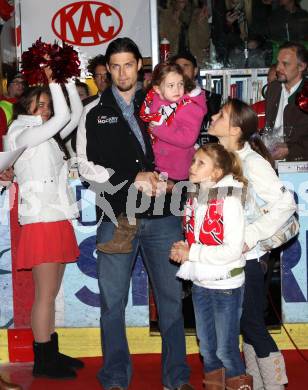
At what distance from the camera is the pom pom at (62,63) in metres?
4.82

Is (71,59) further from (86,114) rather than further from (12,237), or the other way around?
(12,237)

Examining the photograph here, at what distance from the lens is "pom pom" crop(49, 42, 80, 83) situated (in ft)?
15.8

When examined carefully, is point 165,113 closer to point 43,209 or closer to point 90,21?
point 43,209

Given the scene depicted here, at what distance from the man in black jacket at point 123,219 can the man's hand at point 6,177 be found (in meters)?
0.73

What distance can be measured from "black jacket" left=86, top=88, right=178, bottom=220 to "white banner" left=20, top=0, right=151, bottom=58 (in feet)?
13.3

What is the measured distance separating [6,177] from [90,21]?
386cm

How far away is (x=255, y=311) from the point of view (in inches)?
175

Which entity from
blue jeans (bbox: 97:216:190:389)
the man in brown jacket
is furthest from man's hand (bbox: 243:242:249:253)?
the man in brown jacket

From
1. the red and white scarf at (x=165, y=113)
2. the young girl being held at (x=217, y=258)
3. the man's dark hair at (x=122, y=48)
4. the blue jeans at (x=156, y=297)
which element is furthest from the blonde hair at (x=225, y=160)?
the man's dark hair at (x=122, y=48)

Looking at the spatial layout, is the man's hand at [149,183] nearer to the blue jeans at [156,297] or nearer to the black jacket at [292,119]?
the blue jeans at [156,297]

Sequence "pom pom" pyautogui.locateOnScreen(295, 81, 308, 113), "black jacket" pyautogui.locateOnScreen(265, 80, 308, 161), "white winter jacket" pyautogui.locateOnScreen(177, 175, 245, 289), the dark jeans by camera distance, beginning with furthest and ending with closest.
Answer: "pom pom" pyautogui.locateOnScreen(295, 81, 308, 113) → "black jacket" pyautogui.locateOnScreen(265, 80, 308, 161) → the dark jeans → "white winter jacket" pyautogui.locateOnScreen(177, 175, 245, 289)

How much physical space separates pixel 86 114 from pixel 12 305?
64.4 inches

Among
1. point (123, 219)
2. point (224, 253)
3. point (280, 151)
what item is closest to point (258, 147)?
point (224, 253)

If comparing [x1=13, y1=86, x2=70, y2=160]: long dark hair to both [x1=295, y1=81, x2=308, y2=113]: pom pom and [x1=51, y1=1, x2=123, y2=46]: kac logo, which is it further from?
[x1=51, y1=1, x2=123, y2=46]: kac logo
